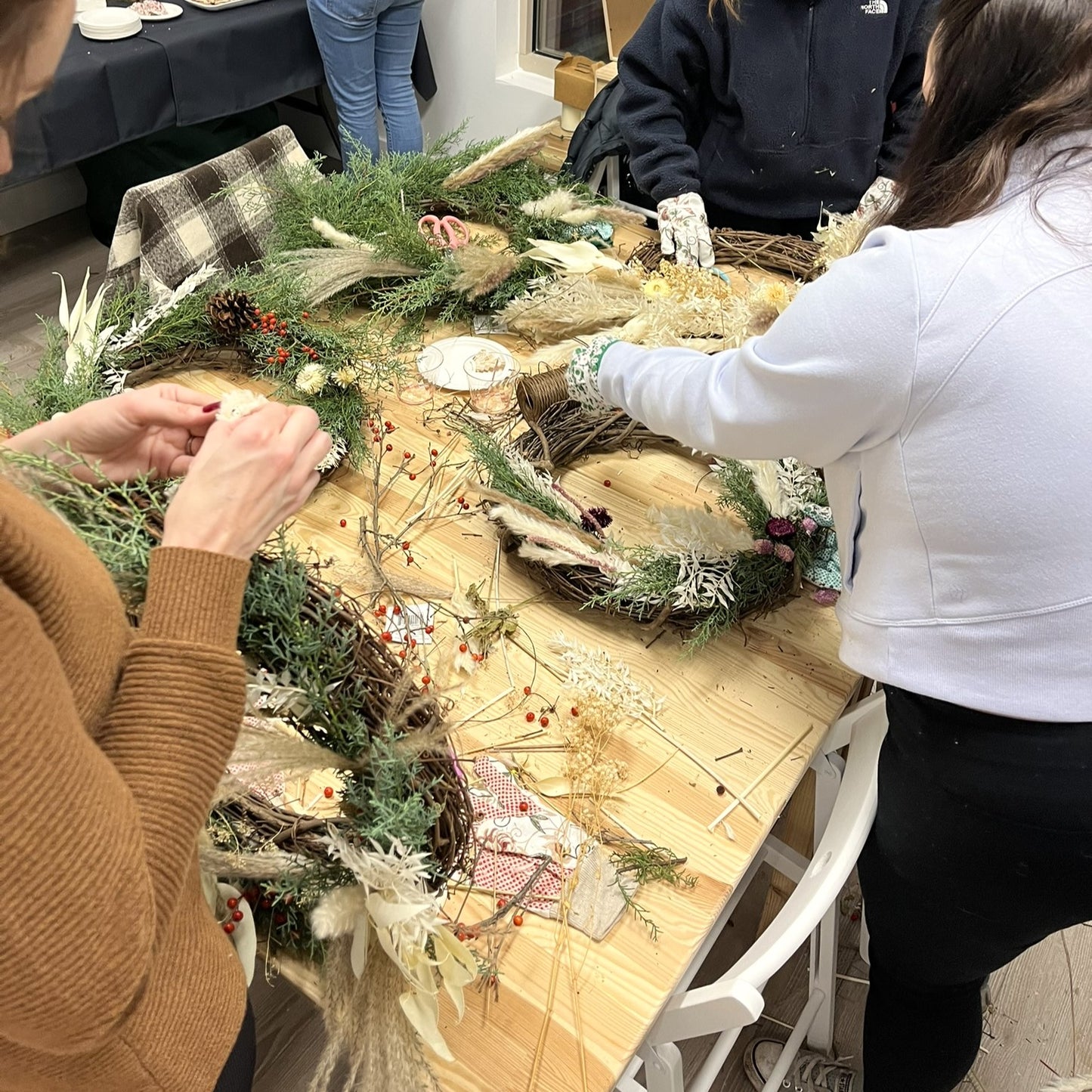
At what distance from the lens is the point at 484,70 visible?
3.54 metres

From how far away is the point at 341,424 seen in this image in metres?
1.31

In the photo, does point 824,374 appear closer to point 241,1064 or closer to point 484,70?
point 241,1064

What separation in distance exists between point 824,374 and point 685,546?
37 cm

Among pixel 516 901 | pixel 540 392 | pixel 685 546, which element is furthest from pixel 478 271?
pixel 516 901

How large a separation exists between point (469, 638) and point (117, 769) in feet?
1.80

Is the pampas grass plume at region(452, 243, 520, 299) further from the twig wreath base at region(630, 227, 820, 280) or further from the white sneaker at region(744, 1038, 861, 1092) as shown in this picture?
the white sneaker at region(744, 1038, 861, 1092)

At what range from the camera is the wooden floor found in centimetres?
146

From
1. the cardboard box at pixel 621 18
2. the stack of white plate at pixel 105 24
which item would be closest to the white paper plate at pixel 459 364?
the cardboard box at pixel 621 18

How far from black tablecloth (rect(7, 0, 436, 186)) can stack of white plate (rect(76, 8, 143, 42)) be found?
2 cm

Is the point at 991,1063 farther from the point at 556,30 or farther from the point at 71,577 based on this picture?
the point at 556,30

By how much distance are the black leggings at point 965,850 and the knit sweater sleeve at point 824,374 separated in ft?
0.99

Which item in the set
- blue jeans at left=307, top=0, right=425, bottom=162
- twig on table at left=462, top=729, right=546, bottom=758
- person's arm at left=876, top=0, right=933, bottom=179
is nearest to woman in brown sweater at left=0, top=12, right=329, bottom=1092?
twig on table at left=462, top=729, right=546, bottom=758

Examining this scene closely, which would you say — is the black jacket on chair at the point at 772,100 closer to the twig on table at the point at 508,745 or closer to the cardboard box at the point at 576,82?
the cardboard box at the point at 576,82

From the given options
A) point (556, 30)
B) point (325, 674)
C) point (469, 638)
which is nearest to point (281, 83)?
point (556, 30)
